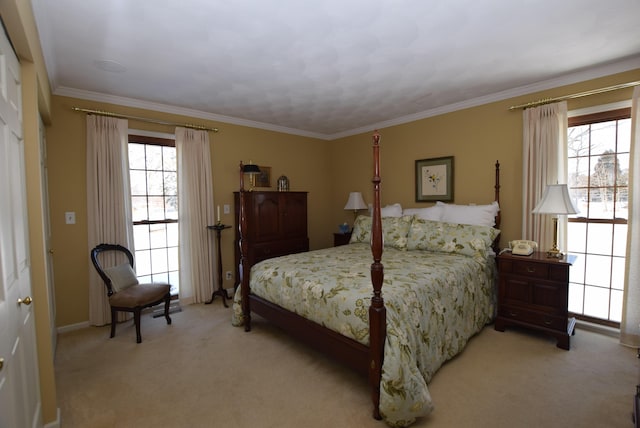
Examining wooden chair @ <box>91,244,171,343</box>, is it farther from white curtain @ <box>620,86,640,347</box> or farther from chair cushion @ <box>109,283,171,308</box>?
white curtain @ <box>620,86,640,347</box>

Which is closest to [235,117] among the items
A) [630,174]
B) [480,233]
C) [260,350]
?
[260,350]

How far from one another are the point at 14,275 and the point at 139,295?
1724 millimetres

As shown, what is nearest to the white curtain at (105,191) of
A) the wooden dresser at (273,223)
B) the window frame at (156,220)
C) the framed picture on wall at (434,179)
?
the window frame at (156,220)

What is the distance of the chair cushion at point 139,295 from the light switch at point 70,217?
0.93 meters

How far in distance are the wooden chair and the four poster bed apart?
0.81 metres

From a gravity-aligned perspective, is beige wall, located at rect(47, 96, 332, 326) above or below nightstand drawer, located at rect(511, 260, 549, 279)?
above

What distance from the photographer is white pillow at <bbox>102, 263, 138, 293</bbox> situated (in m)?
3.05

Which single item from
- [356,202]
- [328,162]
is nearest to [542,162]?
[356,202]

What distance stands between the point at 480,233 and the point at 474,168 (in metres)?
0.98

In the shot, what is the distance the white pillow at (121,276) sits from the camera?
305 centimetres

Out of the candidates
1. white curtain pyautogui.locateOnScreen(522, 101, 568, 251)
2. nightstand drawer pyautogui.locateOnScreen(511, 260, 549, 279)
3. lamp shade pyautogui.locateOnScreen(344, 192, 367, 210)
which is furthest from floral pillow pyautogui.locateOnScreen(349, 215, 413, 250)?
white curtain pyautogui.locateOnScreen(522, 101, 568, 251)

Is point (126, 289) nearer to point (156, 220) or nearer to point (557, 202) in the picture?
point (156, 220)

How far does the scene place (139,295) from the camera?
297 cm

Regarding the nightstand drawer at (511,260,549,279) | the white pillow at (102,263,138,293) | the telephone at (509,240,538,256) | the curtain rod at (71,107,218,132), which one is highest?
the curtain rod at (71,107,218,132)
